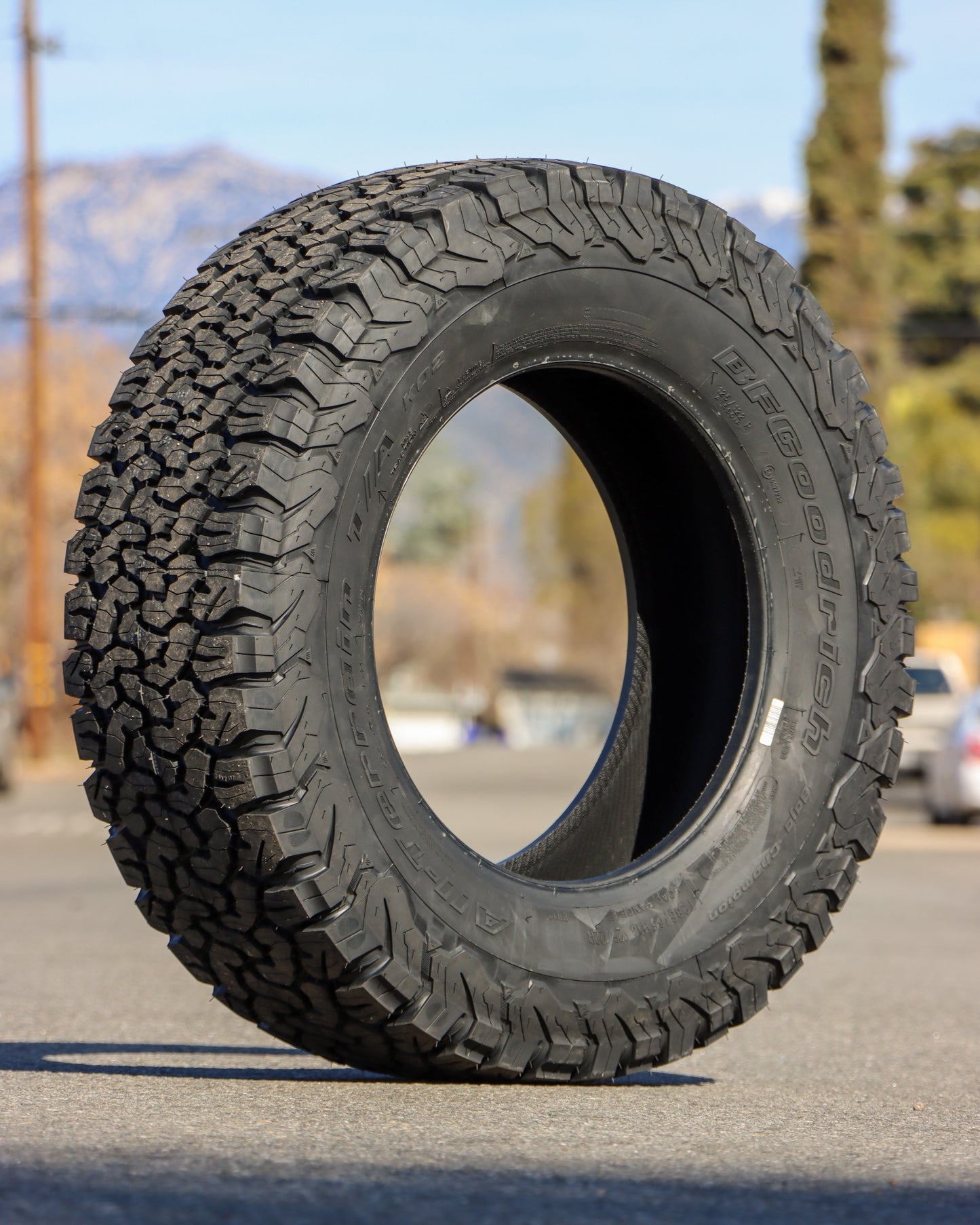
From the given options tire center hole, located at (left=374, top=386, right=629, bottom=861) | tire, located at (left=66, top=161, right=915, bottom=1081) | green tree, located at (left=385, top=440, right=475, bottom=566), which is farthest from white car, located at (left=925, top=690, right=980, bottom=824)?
green tree, located at (left=385, top=440, right=475, bottom=566)

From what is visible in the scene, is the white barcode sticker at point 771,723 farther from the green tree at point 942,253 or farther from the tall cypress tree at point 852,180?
the green tree at point 942,253

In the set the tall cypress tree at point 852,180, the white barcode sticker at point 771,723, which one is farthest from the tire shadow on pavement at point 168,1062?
the tall cypress tree at point 852,180

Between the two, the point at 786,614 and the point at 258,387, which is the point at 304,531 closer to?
the point at 258,387

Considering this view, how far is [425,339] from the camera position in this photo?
3.30 m

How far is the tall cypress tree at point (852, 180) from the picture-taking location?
39.2 meters

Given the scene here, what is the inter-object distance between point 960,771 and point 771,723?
41.3 feet

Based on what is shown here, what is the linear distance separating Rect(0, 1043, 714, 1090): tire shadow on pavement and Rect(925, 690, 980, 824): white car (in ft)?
40.6

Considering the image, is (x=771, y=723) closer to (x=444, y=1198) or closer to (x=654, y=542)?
(x=654, y=542)

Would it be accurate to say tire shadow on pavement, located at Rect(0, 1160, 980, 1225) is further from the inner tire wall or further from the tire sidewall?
the inner tire wall

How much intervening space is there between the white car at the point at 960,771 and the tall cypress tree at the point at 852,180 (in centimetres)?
2430

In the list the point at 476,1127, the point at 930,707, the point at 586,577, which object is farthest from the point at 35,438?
the point at 586,577

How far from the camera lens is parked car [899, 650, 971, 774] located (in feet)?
64.8

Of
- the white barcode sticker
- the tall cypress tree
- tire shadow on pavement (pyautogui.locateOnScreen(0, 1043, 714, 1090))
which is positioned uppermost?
the tall cypress tree

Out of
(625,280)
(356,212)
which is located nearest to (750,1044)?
(625,280)
